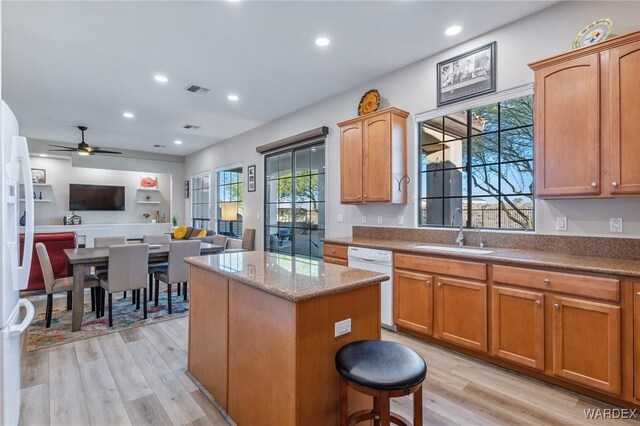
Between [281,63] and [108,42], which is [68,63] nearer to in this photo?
[108,42]

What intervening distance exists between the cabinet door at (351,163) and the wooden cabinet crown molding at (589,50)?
1.88 meters

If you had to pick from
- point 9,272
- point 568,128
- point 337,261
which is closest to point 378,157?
point 337,261

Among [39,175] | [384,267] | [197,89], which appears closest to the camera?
[384,267]

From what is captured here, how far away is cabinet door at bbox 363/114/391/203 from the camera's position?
364 centimetres

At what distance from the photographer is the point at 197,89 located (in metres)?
4.40

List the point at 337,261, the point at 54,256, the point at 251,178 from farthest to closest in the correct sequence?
the point at 251,178
the point at 54,256
the point at 337,261

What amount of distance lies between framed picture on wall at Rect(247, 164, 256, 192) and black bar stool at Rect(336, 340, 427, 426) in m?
5.19

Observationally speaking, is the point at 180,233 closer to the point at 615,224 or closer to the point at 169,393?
the point at 169,393

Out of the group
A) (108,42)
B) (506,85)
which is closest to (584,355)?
(506,85)

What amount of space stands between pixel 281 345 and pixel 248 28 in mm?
2773

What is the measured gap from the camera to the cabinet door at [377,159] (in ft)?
11.9

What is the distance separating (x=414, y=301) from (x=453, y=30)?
2573 millimetres

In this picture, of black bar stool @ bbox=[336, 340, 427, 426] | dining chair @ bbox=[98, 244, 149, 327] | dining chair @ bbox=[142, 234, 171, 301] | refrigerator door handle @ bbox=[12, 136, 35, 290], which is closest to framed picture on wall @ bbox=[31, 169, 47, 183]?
dining chair @ bbox=[142, 234, 171, 301]

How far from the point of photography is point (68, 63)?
361 centimetres
